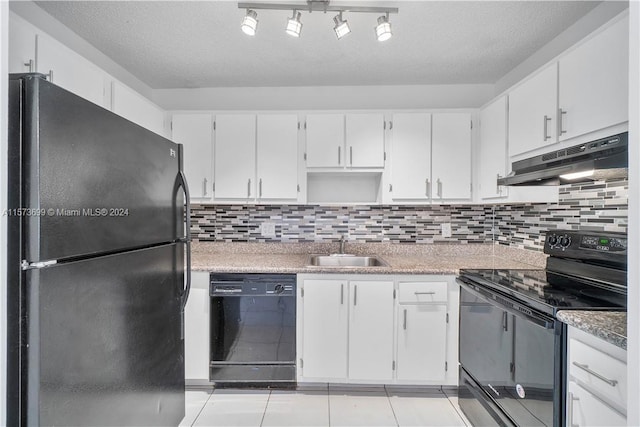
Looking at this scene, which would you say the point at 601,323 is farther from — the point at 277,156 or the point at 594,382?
the point at 277,156

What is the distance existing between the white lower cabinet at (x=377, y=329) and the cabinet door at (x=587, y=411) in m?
0.95

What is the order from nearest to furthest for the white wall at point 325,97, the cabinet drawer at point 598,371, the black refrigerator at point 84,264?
the black refrigerator at point 84,264, the cabinet drawer at point 598,371, the white wall at point 325,97

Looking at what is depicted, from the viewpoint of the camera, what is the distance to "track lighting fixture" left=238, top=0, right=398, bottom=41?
5.09 feet

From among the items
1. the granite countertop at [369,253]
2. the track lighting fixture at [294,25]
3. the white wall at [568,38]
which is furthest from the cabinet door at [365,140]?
the white wall at [568,38]

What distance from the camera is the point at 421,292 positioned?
77.7 inches

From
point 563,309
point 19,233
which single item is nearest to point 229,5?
point 19,233

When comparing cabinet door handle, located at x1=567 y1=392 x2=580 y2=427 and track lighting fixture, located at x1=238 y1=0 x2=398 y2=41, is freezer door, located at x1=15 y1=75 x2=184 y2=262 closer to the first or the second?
track lighting fixture, located at x1=238 y1=0 x2=398 y2=41

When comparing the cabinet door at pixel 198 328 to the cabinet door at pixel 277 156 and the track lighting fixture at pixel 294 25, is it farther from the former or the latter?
the track lighting fixture at pixel 294 25

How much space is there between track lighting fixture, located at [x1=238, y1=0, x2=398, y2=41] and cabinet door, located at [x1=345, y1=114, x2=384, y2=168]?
2.55 ft

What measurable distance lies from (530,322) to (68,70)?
247 centimetres

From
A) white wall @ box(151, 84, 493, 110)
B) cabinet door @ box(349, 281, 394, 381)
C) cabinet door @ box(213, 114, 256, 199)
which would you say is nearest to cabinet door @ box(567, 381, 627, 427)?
cabinet door @ box(349, 281, 394, 381)

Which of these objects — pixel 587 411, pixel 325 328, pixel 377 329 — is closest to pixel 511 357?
pixel 587 411

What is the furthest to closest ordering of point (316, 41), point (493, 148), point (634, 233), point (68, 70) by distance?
point (493, 148), point (316, 41), point (68, 70), point (634, 233)

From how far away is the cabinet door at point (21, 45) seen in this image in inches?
48.1
